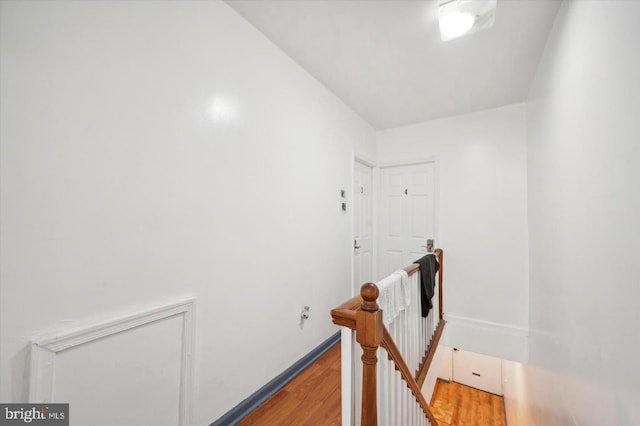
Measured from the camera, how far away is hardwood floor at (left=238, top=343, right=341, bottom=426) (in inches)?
62.1

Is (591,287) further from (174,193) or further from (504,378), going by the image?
(504,378)

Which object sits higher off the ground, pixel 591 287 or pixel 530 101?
pixel 530 101

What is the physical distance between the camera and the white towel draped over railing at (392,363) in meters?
0.99

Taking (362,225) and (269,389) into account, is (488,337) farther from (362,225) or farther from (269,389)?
(269,389)

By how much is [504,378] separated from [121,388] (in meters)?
4.50

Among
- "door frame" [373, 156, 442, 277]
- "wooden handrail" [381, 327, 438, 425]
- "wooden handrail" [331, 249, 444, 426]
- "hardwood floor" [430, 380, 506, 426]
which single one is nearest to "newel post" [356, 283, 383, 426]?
"wooden handrail" [331, 249, 444, 426]

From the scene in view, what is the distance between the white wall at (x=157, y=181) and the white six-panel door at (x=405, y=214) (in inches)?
68.6

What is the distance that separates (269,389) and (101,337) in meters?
1.19

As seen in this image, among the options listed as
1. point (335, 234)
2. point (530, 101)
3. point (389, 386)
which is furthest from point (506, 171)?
point (389, 386)

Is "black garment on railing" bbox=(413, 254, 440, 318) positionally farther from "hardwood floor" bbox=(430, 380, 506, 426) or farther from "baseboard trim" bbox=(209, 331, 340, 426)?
"hardwood floor" bbox=(430, 380, 506, 426)

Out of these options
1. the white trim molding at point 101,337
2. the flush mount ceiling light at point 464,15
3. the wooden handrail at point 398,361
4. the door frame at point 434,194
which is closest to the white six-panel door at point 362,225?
the door frame at point 434,194

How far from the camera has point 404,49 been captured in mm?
1936

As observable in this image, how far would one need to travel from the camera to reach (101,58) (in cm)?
102

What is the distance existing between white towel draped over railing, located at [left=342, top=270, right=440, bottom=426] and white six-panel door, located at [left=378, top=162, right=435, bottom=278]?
1.48m
